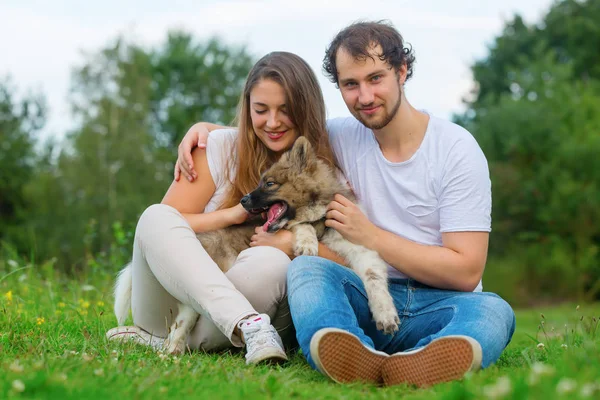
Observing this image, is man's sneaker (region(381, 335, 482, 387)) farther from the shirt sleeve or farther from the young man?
the shirt sleeve

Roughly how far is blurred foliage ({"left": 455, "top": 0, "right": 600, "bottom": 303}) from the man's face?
15.5 meters

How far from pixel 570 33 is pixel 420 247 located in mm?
27179

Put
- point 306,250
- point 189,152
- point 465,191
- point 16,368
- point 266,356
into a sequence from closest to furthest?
point 16,368, point 266,356, point 465,191, point 306,250, point 189,152

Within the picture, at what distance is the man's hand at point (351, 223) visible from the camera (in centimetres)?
356

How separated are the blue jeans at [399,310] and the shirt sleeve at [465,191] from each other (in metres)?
0.35

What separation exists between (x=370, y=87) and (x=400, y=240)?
0.81 m

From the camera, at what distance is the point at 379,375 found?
9.29 ft

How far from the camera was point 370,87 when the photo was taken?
3.60m

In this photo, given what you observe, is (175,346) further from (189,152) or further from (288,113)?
(288,113)

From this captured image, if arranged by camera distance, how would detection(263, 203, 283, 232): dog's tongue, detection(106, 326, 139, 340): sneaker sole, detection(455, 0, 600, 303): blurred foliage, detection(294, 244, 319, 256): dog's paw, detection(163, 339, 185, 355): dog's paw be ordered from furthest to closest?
detection(455, 0, 600, 303): blurred foliage, detection(263, 203, 283, 232): dog's tongue, detection(294, 244, 319, 256): dog's paw, detection(106, 326, 139, 340): sneaker sole, detection(163, 339, 185, 355): dog's paw

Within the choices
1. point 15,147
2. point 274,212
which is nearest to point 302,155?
point 274,212

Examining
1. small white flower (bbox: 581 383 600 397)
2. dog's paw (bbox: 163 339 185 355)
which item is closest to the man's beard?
dog's paw (bbox: 163 339 185 355)

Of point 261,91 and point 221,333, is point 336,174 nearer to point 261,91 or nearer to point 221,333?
point 261,91

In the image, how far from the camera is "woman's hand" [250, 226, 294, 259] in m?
3.82
